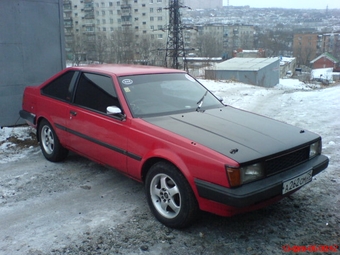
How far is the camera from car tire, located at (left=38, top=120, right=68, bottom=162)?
5.18 m

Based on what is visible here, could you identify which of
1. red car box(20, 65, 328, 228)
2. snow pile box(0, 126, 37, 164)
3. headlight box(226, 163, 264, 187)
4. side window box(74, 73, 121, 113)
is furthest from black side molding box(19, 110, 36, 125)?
headlight box(226, 163, 264, 187)

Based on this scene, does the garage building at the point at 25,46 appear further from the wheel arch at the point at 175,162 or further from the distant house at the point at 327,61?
the distant house at the point at 327,61

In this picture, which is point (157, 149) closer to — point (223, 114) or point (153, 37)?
point (223, 114)

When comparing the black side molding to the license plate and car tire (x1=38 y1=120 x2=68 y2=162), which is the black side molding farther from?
the license plate

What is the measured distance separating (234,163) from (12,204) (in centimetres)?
268

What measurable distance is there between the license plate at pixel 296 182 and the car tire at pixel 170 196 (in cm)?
83

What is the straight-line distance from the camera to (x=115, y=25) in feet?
148

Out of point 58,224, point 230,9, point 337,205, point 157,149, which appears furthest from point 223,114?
point 230,9

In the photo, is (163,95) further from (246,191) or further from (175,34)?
(175,34)

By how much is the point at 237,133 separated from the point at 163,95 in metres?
1.22

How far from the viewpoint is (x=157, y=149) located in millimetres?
3420

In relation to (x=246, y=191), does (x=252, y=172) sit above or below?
above

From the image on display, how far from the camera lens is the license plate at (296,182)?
315 cm

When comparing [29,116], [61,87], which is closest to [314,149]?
[61,87]
